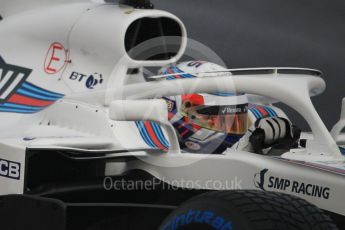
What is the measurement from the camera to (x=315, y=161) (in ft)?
6.91

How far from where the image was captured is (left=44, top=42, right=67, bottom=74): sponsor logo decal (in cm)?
315

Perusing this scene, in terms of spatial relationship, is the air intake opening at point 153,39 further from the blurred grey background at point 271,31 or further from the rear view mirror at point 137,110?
the blurred grey background at point 271,31

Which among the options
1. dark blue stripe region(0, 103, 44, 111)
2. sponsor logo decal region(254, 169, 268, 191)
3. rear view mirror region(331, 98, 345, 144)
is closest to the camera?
sponsor logo decal region(254, 169, 268, 191)

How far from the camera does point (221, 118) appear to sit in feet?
9.64

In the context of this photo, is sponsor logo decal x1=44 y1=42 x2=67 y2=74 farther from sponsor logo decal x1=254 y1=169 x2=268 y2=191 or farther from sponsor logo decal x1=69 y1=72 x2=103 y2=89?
sponsor logo decal x1=254 y1=169 x2=268 y2=191

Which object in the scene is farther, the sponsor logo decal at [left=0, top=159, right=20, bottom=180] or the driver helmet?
the driver helmet

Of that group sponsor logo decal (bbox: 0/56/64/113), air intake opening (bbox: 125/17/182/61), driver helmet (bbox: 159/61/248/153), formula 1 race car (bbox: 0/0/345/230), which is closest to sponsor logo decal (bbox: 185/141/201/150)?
driver helmet (bbox: 159/61/248/153)

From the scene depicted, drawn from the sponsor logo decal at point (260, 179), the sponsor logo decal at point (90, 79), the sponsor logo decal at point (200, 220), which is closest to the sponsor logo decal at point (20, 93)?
the sponsor logo decal at point (90, 79)

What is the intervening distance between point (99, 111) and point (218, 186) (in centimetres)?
62

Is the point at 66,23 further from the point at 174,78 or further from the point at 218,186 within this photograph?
the point at 218,186

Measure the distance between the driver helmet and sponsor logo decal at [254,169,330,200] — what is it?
0.71m

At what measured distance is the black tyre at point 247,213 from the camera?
5.40ft

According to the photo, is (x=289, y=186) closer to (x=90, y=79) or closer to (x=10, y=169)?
(x=10, y=169)

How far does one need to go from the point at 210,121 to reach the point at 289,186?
2.92 feet
